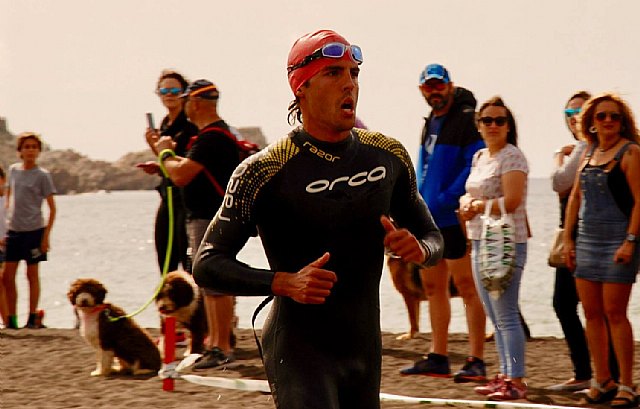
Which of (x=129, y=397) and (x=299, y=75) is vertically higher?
(x=299, y=75)

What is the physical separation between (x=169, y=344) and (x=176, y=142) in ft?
6.76

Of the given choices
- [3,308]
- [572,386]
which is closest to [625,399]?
[572,386]

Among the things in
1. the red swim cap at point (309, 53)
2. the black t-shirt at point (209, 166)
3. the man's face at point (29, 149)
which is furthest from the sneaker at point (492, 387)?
the man's face at point (29, 149)

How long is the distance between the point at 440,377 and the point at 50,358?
4.15 m

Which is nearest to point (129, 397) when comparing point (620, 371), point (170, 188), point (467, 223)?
point (170, 188)

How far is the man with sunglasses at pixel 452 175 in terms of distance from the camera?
29.1 feet

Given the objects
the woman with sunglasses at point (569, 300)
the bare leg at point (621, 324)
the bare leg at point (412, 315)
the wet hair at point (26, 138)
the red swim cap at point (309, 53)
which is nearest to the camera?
the red swim cap at point (309, 53)

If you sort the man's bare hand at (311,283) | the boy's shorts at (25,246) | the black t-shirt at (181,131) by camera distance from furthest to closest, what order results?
1. the boy's shorts at (25,246)
2. the black t-shirt at (181,131)
3. the man's bare hand at (311,283)

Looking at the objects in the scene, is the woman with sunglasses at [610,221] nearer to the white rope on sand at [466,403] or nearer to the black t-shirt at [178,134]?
the white rope on sand at [466,403]

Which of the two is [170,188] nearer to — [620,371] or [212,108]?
[212,108]

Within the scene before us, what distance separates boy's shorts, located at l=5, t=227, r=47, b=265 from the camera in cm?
1318

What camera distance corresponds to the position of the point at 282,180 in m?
4.59

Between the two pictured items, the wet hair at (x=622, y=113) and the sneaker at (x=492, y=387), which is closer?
the wet hair at (x=622, y=113)

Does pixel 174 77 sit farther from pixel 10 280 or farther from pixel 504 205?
pixel 10 280
